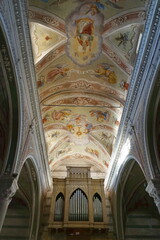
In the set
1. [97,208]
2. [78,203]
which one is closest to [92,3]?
[78,203]

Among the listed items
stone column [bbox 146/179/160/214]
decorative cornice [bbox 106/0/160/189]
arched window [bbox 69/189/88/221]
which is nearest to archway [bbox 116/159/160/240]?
arched window [bbox 69/189/88/221]

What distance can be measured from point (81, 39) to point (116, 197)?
8949 mm

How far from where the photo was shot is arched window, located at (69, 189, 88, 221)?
1039 centimetres

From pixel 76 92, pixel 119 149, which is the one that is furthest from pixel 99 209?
pixel 76 92

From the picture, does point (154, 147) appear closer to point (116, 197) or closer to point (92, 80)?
point (92, 80)

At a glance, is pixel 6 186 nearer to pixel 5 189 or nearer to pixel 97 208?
pixel 5 189

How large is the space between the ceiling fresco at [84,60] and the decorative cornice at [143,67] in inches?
51.3

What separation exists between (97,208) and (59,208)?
2108 mm

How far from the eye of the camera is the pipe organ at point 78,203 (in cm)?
1009

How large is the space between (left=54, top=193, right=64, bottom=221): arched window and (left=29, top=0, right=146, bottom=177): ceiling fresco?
312 centimetres

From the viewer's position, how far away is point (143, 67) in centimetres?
714

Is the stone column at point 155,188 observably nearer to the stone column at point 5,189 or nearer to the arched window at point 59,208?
the stone column at point 5,189

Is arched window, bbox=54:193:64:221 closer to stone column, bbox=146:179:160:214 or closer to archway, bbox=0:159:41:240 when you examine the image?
archway, bbox=0:159:41:240

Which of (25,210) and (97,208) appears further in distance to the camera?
(25,210)
